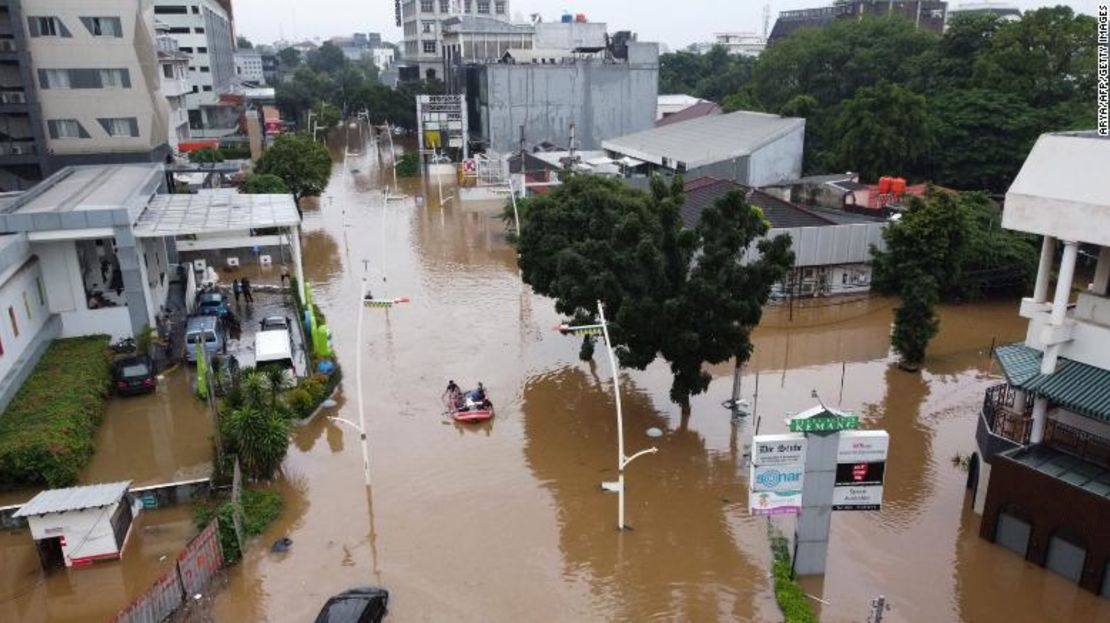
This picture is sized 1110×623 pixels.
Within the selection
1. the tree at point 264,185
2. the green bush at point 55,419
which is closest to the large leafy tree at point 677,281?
the green bush at point 55,419

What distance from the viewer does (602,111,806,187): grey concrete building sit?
2014 inches

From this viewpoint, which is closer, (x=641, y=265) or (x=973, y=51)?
(x=641, y=265)

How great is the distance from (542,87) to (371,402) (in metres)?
56.1

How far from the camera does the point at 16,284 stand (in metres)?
24.7

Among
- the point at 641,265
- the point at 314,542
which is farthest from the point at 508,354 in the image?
the point at 314,542

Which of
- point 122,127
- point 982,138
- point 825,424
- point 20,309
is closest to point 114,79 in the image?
point 122,127

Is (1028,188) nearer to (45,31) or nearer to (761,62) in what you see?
(45,31)

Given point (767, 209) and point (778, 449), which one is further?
point (767, 209)

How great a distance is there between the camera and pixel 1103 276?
58.5 ft

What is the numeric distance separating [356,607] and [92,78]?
4299cm

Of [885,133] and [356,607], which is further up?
[885,133]

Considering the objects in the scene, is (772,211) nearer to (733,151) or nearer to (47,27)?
(733,151)

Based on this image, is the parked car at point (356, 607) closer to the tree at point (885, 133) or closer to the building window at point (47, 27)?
the building window at point (47, 27)

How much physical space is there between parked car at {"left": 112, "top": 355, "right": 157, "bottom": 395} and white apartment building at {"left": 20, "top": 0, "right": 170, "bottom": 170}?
27.0 metres
